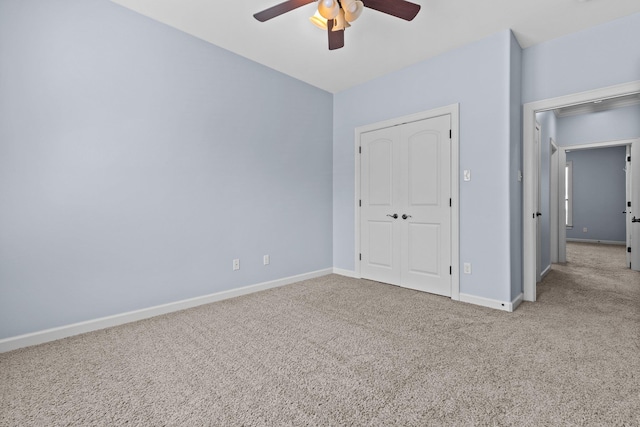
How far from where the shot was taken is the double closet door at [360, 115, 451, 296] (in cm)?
348

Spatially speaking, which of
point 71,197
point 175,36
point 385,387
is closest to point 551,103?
point 385,387

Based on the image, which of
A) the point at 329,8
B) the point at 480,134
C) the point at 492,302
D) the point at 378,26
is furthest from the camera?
the point at 480,134

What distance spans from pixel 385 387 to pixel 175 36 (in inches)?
138

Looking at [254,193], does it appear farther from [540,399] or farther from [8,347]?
[540,399]

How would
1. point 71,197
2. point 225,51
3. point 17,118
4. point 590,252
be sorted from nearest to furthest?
point 17,118
point 71,197
point 225,51
point 590,252

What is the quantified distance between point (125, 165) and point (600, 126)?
7.52 m

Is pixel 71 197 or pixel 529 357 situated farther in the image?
pixel 71 197

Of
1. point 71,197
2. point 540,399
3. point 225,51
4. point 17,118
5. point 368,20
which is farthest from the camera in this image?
point 225,51

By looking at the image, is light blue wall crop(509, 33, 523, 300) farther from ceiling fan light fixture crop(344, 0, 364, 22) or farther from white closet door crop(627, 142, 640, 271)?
white closet door crop(627, 142, 640, 271)

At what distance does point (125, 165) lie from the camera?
8.77ft

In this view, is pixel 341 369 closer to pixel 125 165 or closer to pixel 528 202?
pixel 125 165

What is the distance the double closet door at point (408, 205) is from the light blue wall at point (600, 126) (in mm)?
4048

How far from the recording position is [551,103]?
3.09 metres

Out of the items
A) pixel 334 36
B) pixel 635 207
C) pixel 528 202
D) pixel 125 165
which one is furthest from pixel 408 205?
pixel 635 207
